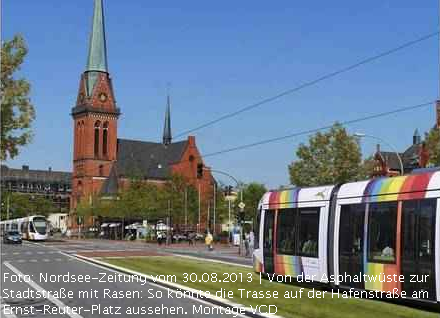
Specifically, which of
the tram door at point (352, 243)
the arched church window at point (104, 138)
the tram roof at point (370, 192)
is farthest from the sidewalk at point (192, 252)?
the arched church window at point (104, 138)

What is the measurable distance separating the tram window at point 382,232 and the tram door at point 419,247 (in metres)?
0.39

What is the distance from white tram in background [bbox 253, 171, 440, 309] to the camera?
47.0 feet

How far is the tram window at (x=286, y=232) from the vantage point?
67.1ft

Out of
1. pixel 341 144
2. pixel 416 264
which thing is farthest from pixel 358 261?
pixel 341 144

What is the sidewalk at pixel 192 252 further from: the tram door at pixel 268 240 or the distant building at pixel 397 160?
the distant building at pixel 397 160

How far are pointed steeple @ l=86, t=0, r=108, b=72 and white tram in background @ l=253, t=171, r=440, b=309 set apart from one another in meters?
110

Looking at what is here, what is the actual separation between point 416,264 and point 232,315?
3860 mm

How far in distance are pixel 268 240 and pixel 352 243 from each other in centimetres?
519

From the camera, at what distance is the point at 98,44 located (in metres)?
131

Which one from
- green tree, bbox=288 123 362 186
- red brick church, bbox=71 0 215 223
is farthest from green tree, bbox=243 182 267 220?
green tree, bbox=288 123 362 186

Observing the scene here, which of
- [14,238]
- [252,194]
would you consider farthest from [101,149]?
[14,238]

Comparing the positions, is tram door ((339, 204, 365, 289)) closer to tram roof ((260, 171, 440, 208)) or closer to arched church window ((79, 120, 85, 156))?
tram roof ((260, 171, 440, 208))

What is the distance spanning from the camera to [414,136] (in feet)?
429

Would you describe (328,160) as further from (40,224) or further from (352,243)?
(40,224)
